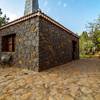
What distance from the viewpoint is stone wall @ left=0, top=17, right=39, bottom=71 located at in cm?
653

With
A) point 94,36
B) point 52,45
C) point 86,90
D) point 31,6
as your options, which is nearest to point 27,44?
point 52,45

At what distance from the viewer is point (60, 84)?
4.70 meters

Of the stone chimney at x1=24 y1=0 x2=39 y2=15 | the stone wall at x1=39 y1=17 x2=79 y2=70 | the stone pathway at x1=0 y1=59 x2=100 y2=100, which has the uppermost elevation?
the stone chimney at x1=24 y1=0 x2=39 y2=15

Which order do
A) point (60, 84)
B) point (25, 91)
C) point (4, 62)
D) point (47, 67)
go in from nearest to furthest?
point (25, 91) → point (60, 84) → point (47, 67) → point (4, 62)

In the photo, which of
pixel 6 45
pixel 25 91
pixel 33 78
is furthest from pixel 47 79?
pixel 6 45

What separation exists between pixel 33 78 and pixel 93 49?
58.7 ft

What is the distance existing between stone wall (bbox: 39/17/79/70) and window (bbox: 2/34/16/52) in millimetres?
2210

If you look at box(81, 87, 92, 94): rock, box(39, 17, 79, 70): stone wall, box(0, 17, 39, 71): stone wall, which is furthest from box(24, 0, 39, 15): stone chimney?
box(81, 87, 92, 94): rock

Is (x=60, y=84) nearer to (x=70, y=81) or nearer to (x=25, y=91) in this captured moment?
(x=70, y=81)

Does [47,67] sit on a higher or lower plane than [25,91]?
higher

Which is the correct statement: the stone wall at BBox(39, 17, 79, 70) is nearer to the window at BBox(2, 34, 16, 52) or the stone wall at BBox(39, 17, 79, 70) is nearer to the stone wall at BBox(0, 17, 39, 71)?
the stone wall at BBox(0, 17, 39, 71)

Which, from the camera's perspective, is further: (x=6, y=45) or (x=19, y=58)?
(x=6, y=45)

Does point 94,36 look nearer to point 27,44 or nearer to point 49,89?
point 27,44

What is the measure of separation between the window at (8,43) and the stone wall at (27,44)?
1.45ft
